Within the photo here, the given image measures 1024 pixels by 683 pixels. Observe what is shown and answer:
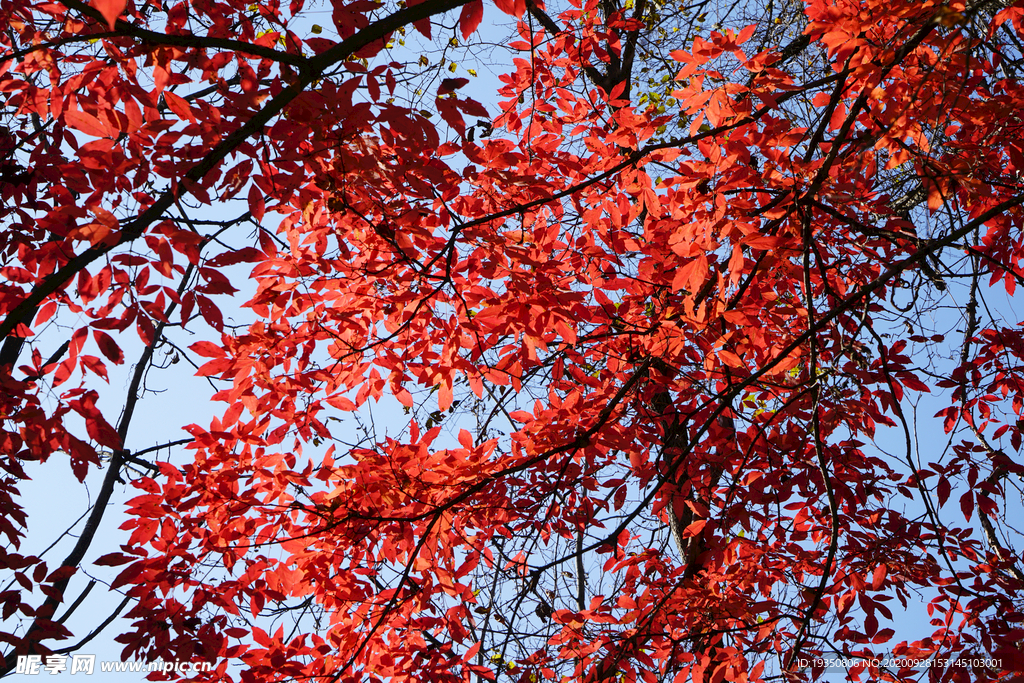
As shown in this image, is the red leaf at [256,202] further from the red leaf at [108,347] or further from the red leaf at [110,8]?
the red leaf at [110,8]

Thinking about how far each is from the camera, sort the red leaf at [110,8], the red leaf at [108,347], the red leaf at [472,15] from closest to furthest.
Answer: the red leaf at [110,8]
the red leaf at [108,347]
the red leaf at [472,15]

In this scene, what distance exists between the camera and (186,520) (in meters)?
2.55

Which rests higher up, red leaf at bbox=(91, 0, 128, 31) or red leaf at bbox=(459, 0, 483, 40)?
red leaf at bbox=(459, 0, 483, 40)

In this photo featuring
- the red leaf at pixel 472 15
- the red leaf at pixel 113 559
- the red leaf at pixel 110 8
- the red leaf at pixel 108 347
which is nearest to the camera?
the red leaf at pixel 110 8

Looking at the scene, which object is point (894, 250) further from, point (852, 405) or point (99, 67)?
point (99, 67)

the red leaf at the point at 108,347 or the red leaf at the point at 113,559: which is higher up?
the red leaf at the point at 108,347

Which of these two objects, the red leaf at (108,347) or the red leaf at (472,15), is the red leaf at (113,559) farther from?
the red leaf at (472,15)

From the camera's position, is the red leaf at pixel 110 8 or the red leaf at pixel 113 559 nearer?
the red leaf at pixel 110 8

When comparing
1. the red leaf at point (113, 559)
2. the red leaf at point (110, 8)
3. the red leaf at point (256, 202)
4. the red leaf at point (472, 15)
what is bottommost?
the red leaf at point (113, 559)

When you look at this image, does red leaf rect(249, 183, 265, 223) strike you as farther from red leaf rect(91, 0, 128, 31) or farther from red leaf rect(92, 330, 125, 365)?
red leaf rect(91, 0, 128, 31)

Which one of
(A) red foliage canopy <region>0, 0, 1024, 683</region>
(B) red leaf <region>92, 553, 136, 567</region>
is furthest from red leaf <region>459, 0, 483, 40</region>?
(B) red leaf <region>92, 553, 136, 567</region>

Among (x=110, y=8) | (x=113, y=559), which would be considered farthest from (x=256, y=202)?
(x=113, y=559)

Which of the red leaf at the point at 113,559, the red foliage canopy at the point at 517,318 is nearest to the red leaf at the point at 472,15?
the red foliage canopy at the point at 517,318

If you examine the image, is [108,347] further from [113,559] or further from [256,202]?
[113,559]
